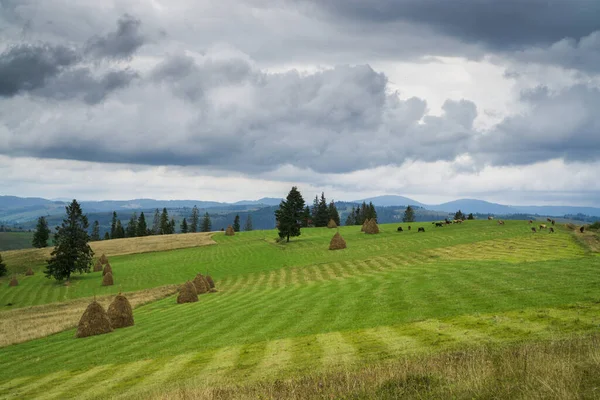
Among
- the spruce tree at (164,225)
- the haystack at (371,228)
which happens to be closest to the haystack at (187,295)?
the haystack at (371,228)

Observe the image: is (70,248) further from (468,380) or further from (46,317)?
(468,380)

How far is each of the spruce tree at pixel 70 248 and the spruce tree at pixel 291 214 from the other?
4625cm

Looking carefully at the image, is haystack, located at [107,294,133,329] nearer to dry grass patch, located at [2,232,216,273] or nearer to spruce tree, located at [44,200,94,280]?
spruce tree, located at [44,200,94,280]

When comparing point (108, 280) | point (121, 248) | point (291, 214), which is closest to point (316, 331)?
point (108, 280)

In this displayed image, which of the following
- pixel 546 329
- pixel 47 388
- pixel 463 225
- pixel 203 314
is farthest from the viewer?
pixel 463 225

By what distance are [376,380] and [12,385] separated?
22716mm

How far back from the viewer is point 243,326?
30484 millimetres

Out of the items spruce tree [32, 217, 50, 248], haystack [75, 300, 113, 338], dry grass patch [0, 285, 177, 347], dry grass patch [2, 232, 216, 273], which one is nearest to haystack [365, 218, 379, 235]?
dry grass patch [2, 232, 216, 273]

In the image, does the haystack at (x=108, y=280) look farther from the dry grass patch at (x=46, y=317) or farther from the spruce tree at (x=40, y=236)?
the spruce tree at (x=40, y=236)

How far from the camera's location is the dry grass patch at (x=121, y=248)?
118 metres

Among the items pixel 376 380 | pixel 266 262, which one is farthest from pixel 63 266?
pixel 376 380

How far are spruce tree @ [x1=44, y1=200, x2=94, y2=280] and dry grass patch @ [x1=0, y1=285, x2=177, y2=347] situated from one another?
24741 mm

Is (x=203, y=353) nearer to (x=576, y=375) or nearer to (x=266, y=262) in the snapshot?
(x=576, y=375)

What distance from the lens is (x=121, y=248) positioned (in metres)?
130
